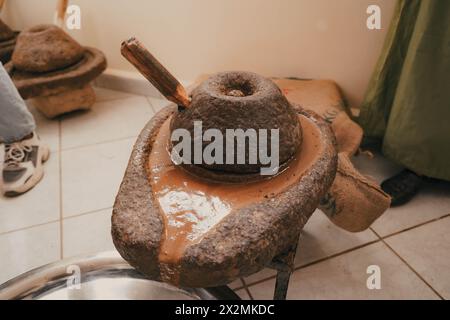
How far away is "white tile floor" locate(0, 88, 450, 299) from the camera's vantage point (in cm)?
102

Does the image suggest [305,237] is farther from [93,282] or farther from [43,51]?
[43,51]

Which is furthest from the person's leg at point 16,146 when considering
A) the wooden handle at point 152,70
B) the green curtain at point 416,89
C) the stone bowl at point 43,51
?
the green curtain at point 416,89

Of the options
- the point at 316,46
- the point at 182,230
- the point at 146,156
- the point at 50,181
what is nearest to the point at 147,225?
the point at 182,230

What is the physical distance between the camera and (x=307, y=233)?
46.6 inches

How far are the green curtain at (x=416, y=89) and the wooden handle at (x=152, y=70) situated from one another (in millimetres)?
785

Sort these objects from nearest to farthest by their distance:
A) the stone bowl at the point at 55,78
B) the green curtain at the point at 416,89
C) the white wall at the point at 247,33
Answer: the green curtain at the point at 416,89, the white wall at the point at 247,33, the stone bowl at the point at 55,78

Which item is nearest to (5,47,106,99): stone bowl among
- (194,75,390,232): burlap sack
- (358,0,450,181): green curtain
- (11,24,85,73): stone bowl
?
(11,24,85,73): stone bowl

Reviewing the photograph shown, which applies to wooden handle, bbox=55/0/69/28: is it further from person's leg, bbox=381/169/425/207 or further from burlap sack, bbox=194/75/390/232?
person's leg, bbox=381/169/425/207

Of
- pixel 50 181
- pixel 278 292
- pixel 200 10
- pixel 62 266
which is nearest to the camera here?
pixel 278 292

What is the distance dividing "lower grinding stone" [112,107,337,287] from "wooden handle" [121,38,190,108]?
155 millimetres

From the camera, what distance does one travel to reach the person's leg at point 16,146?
127 centimetres

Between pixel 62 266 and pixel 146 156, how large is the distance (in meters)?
0.49

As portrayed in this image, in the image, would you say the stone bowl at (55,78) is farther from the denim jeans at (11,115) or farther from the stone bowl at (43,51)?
the denim jeans at (11,115)
